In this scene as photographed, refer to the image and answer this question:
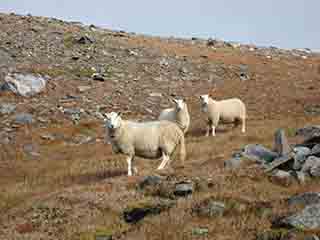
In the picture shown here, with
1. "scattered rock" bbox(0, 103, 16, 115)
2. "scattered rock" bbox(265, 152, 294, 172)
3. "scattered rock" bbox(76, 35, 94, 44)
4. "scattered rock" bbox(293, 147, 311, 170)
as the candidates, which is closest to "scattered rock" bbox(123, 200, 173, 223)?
"scattered rock" bbox(265, 152, 294, 172)

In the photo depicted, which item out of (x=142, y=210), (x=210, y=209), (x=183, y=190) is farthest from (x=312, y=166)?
(x=142, y=210)

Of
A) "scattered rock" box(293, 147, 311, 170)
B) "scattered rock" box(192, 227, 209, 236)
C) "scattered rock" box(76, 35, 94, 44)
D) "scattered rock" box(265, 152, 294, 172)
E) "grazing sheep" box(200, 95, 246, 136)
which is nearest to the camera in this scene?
"scattered rock" box(192, 227, 209, 236)

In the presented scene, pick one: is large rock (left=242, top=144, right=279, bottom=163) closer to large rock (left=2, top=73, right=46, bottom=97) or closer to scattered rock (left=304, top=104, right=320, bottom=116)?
scattered rock (left=304, top=104, right=320, bottom=116)

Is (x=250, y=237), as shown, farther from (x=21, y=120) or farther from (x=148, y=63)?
(x=148, y=63)

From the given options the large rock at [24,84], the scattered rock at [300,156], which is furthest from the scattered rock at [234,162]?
the large rock at [24,84]

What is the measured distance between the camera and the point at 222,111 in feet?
85.1

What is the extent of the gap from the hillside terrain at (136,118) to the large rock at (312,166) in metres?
0.28

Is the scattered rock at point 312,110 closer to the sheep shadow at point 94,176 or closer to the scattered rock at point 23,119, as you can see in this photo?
the scattered rock at point 23,119

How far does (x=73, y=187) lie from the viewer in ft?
51.1

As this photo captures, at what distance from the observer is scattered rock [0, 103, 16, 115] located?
29.4 metres

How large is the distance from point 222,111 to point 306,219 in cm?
1556

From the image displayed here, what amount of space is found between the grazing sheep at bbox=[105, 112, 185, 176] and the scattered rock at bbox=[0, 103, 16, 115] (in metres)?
13.4

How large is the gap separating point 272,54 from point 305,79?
1174 cm

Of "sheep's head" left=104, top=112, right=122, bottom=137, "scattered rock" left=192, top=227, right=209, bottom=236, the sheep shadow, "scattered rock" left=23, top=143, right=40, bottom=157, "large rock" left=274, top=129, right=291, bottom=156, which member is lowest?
"scattered rock" left=23, top=143, right=40, bottom=157
